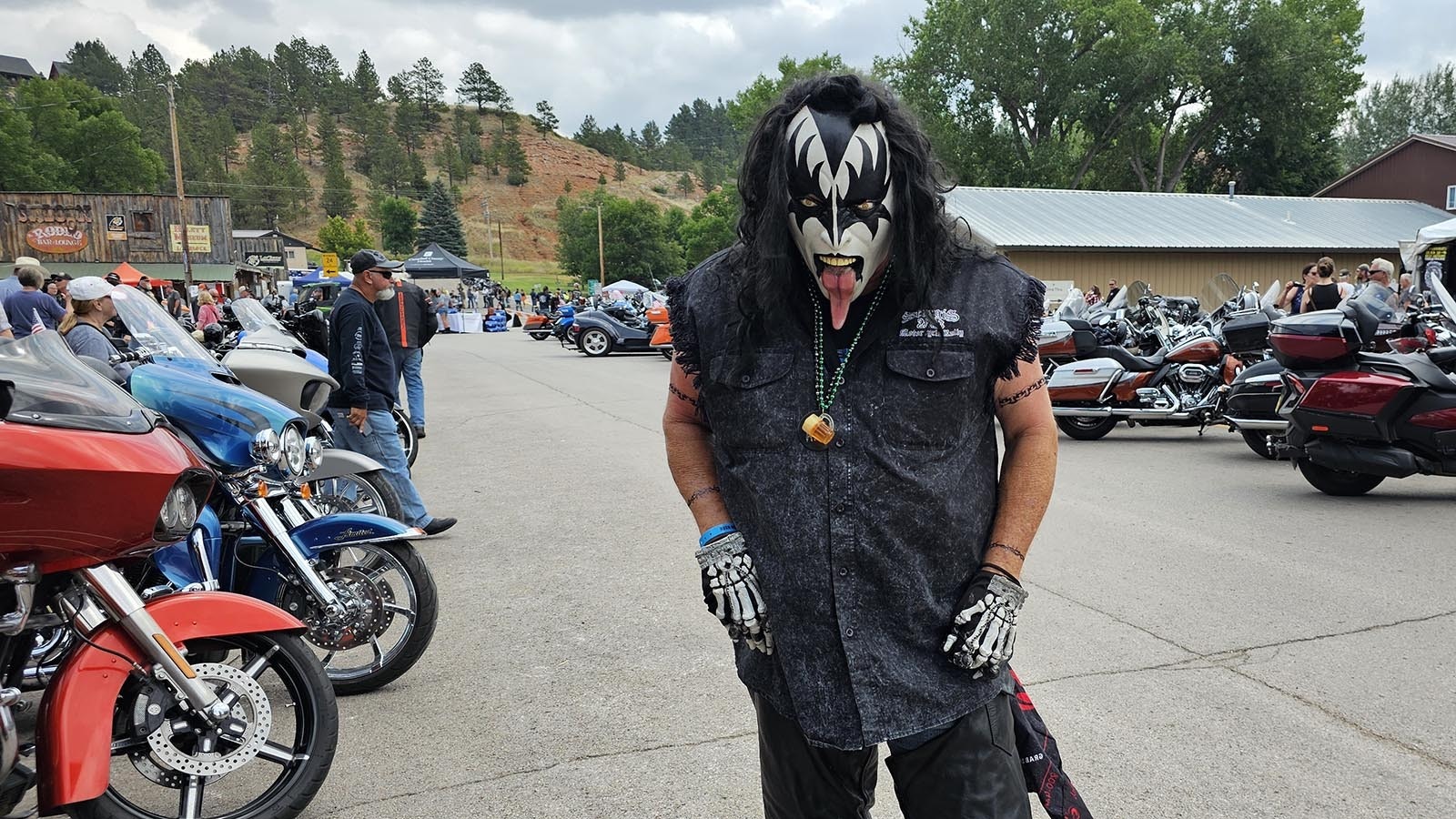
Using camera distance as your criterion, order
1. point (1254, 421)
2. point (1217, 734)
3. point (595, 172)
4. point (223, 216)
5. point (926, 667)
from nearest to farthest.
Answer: point (926, 667)
point (1217, 734)
point (1254, 421)
point (223, 216)
point (595, 172)

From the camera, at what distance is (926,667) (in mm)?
1861

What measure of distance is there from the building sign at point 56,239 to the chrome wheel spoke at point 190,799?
5592cm

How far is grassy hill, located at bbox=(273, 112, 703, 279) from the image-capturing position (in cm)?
12850

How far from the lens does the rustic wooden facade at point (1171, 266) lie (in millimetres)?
31250

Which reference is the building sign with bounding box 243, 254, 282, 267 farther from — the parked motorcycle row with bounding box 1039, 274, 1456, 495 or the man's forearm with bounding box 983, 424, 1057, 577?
the man's forearm with bounding box 983, 424, 1057, 577

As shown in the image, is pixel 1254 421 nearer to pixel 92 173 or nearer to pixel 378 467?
pixel 378 467

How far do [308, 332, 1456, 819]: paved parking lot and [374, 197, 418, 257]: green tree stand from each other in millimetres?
103332

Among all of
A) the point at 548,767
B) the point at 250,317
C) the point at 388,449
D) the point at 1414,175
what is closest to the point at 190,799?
the point at 548,767

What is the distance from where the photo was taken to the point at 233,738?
10.1ft

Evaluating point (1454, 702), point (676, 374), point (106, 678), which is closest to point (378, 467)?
point (106, 678)

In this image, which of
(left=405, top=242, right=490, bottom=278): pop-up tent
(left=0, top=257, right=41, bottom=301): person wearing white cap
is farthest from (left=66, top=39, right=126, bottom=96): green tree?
(left=0, top=257, right=41, bottom=301): person wearing white cap

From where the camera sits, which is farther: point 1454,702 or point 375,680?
point 375,680

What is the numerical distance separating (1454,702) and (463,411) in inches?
484

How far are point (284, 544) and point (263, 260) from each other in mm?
68532
